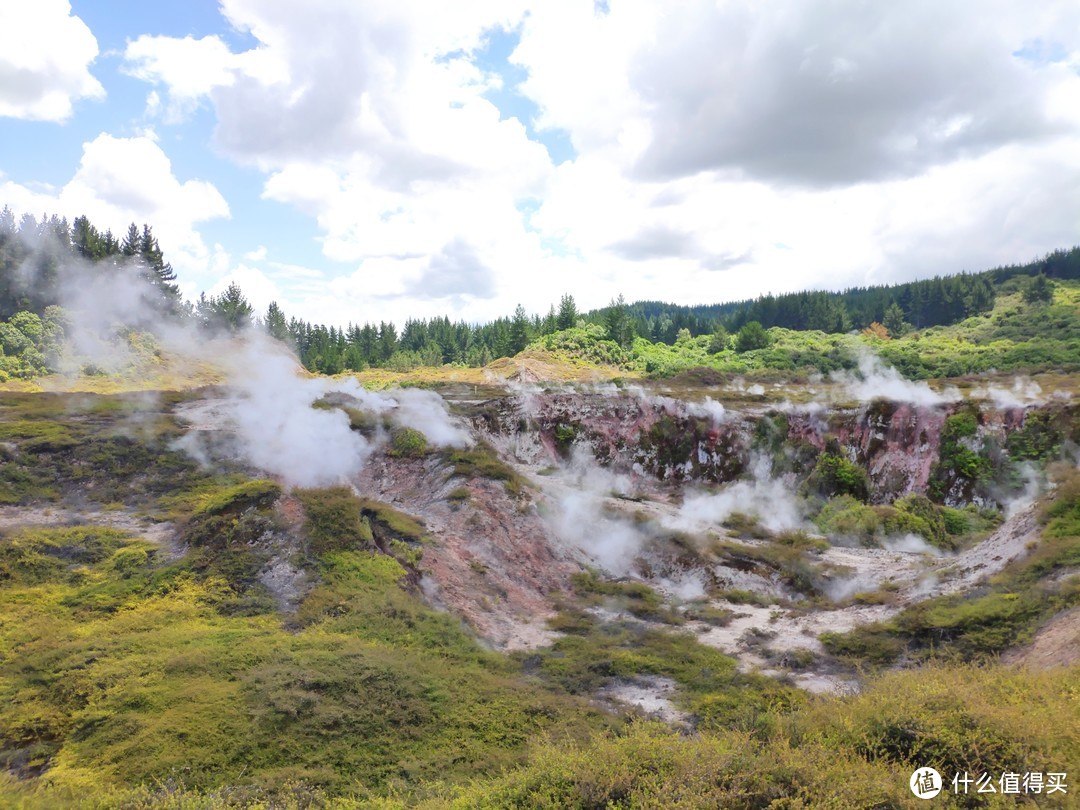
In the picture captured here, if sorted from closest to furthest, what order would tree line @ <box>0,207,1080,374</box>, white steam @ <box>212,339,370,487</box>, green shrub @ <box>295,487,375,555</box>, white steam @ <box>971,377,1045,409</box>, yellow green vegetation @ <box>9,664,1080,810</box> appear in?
yellow green vegetation @ <box>9,664,1080,810</box> < green shrub @ <box>295,487,375,555</box> < white steam @ <box>212,339,370,487</box> < white steam @ <box>971,377,1045,409</box> < tree line @ <box>0,207,1080,374</box>

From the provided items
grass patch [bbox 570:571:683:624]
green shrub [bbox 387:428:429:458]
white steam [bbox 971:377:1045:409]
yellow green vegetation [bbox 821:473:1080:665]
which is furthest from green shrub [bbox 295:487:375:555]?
white steam [bbox 971:377:1045:409]

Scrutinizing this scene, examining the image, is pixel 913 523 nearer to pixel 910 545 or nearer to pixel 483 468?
pixel 910 545

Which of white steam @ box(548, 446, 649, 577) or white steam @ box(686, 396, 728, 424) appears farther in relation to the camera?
white steam @ box(686, 396, 728, 424)

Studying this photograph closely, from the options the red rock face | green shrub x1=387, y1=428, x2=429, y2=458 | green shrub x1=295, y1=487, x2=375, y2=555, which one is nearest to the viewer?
green shrub x1=295, y1=487, x2=375, y2=555

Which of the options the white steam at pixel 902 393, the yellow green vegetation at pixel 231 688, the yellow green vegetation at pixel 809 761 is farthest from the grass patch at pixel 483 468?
the white steam at pixel 902 393

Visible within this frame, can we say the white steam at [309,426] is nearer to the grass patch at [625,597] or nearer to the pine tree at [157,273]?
the grass patch at [625,597]

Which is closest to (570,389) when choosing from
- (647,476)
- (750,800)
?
(647,476)

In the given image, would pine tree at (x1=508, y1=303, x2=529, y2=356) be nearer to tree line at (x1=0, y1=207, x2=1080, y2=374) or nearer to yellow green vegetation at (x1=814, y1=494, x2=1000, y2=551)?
tree line at (x1=0, y1=207, x2=1080, y2=374)

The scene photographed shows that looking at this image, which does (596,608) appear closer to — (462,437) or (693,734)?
(693,734)

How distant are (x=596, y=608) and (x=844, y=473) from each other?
1582cm

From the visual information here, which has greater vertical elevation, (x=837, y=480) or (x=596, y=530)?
(x=837, y=480)

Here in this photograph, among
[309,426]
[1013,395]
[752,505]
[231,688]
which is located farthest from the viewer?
[1013,395]

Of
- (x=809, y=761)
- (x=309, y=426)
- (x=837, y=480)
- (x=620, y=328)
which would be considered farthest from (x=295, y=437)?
(x=620, y=328)

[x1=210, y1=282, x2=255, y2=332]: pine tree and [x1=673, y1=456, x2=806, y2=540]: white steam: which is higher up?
[x1=210, y1=282, x2=255, y2=332]: pine tree
